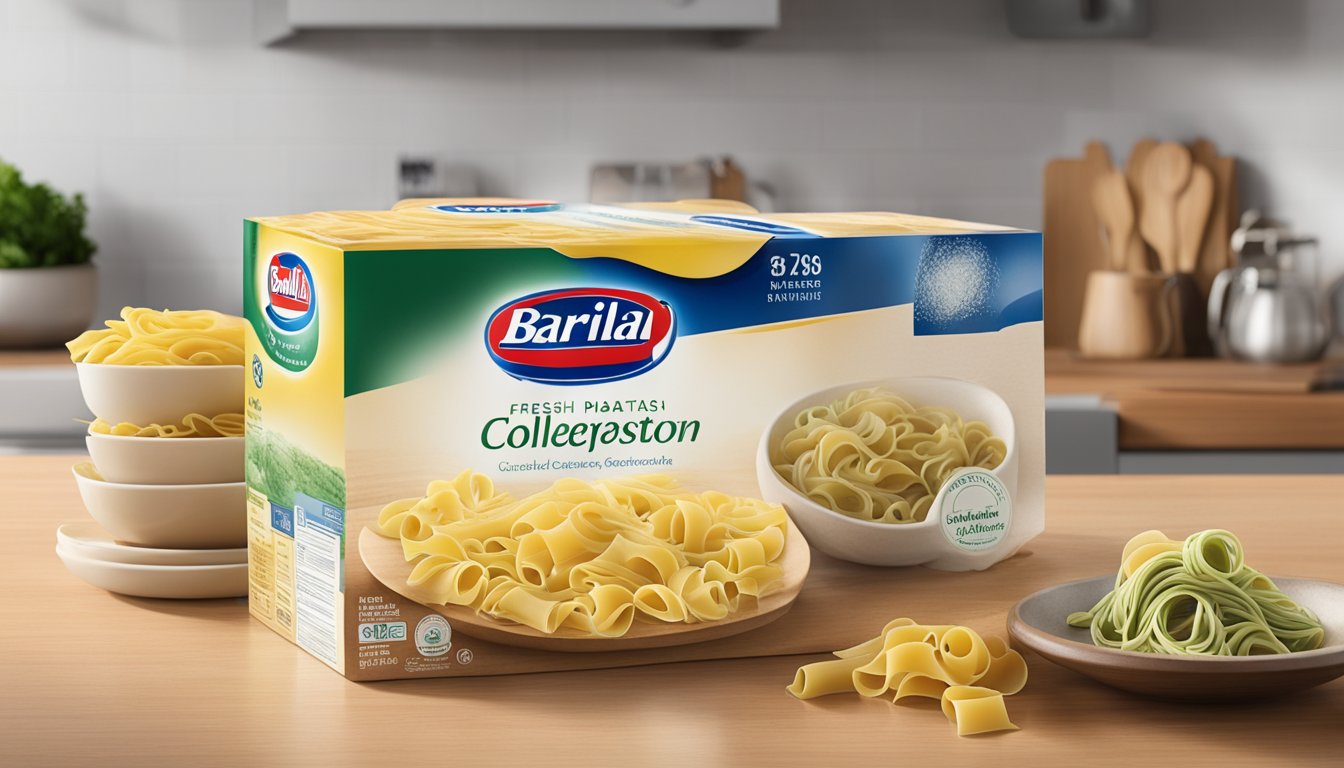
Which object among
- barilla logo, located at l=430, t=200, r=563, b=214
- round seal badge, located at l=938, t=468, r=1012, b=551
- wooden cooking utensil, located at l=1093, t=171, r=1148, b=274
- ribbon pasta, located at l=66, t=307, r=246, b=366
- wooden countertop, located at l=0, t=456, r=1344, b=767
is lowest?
wooden countertop, located at l=0, t=456, r=1344, b=767

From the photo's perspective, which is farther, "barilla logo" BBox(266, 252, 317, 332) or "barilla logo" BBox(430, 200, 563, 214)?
"barilla logo" BBox(430, 200, 563, 214)

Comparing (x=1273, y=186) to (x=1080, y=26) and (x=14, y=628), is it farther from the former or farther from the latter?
(x=14, y=628)

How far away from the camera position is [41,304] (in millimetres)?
2846

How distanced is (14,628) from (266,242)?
0.33 m

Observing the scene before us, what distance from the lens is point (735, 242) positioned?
3.16ft

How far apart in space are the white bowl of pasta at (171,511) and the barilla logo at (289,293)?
0.52 feet

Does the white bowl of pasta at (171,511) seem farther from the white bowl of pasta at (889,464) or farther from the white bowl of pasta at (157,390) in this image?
the white bowl of pasta at (889,464)

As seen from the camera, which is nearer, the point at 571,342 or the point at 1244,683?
the point at 1244,683

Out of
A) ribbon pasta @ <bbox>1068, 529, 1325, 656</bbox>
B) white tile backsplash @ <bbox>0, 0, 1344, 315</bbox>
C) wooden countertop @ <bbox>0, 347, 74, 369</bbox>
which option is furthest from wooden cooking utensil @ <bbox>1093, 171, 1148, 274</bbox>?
ribbon pasta @ <bbox>1068, 529, 1325, 656</bbox>

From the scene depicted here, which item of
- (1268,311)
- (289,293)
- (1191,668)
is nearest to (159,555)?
(289,293)

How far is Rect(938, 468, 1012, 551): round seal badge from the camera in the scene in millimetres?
1039

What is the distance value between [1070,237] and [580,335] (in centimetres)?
241

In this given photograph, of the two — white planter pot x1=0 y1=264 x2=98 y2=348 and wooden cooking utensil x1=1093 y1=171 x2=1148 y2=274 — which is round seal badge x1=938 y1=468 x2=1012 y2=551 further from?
white planter pot x1=0 y1=264 x2=98 y2=348

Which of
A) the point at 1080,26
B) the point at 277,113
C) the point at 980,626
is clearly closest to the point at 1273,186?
the point at 1080,26
